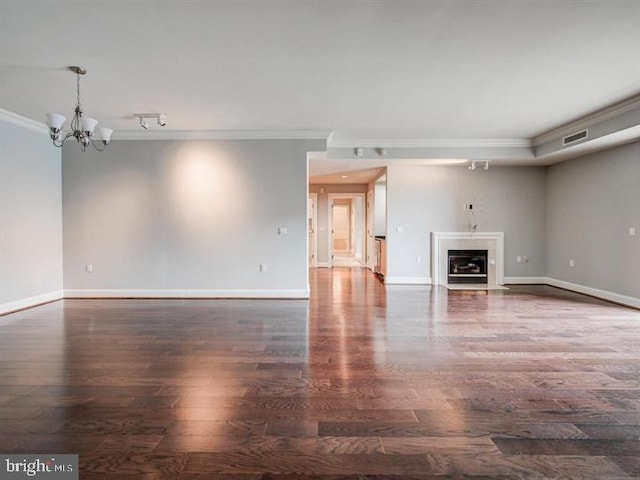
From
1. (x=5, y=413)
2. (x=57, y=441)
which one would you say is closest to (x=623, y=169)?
(x=57, y=441)

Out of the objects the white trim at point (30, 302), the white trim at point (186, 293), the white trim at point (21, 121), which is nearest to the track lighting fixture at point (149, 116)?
the white trim at point (21, 121)

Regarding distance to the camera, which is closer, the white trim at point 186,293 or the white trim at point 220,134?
the white trim at point 220,134

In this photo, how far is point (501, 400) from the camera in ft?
7.58

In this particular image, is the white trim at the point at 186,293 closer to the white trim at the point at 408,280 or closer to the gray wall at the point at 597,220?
the white trim at the point at 408,280

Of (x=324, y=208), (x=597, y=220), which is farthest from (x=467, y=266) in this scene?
(x=324, y=208)

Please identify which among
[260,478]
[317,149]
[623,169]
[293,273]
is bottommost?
[260,478]

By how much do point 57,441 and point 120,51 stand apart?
296cm

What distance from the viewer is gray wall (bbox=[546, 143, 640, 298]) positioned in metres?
5.12

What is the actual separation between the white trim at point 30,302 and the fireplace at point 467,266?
6.98 metres

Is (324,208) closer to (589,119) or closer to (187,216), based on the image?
(187,216)

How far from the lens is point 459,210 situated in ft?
22.9

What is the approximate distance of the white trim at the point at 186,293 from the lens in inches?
225

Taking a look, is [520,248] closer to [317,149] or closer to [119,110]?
[317,149]

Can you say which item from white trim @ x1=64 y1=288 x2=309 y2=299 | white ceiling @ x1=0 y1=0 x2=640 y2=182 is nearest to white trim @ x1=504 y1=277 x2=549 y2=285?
white ceiling @ x1=0 y1=0 x2=640 y2=182
